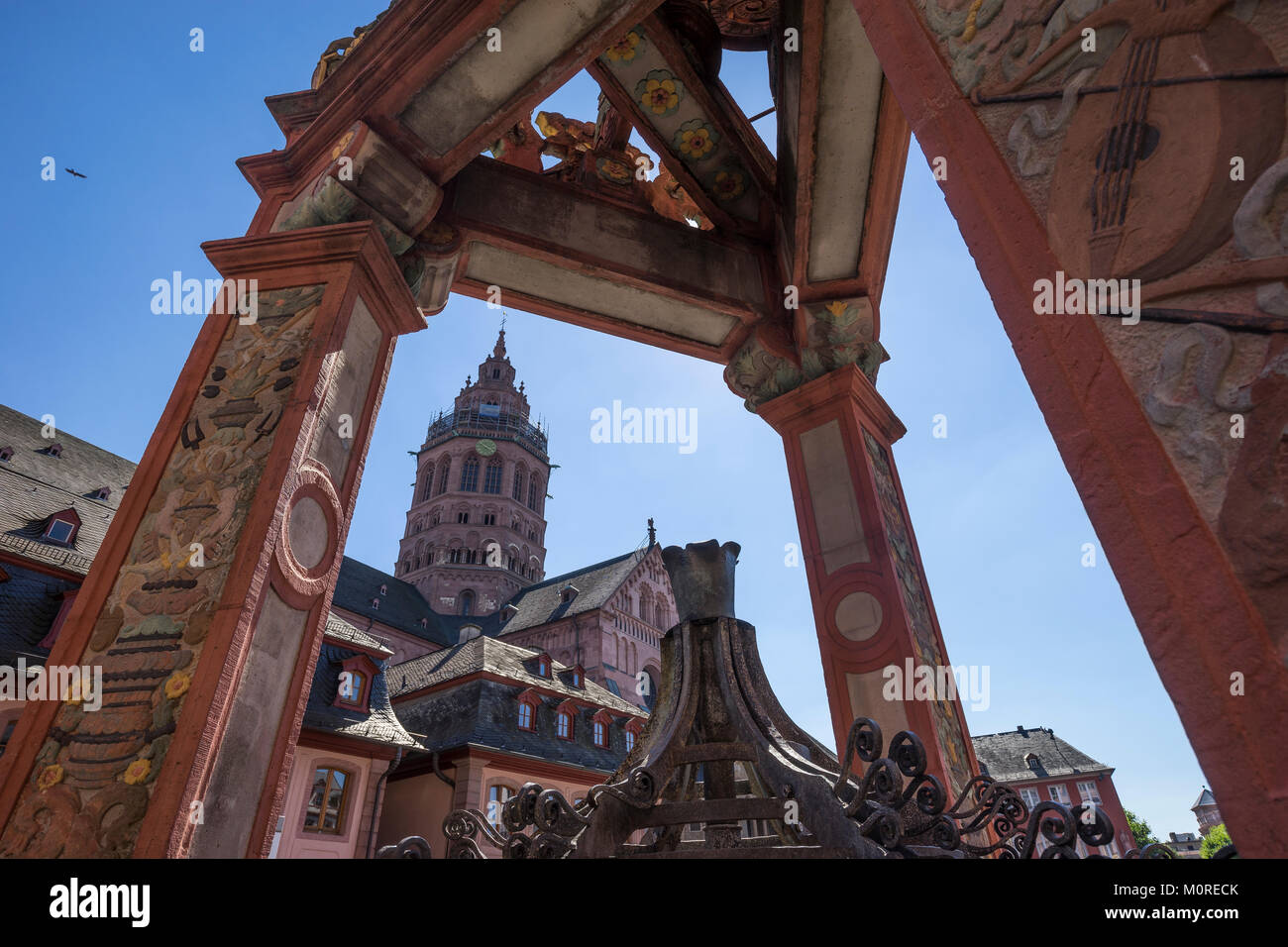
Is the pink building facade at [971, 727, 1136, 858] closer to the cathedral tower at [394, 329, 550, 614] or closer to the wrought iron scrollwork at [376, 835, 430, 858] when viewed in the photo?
the cathedral tower at [394, 329, 550, 614]

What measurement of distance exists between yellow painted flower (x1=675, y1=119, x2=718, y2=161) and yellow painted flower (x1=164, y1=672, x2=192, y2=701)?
5.37 m

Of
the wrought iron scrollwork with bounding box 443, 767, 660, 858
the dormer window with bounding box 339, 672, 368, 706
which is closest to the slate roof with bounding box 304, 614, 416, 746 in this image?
the dormer window with bounding box 339, 672, 368, 706

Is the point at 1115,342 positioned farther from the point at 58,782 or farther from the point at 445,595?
the point at 445,595

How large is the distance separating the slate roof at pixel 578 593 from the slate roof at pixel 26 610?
25665 millimetres

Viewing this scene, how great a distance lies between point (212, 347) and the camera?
4109 millimetres

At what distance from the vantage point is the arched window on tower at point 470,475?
52.6 m

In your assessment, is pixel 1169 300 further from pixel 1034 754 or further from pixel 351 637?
pixel 1034 754

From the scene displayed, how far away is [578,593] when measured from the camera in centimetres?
3994

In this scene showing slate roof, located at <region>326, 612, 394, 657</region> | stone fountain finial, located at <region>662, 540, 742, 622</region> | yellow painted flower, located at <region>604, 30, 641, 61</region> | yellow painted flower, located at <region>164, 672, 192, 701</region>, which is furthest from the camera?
slate roof, located at <region>326, 612, 394, 657</region>

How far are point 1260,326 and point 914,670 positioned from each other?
3864 millimetres

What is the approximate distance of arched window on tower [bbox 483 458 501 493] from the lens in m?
52.7

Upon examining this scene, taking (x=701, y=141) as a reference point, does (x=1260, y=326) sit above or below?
below
